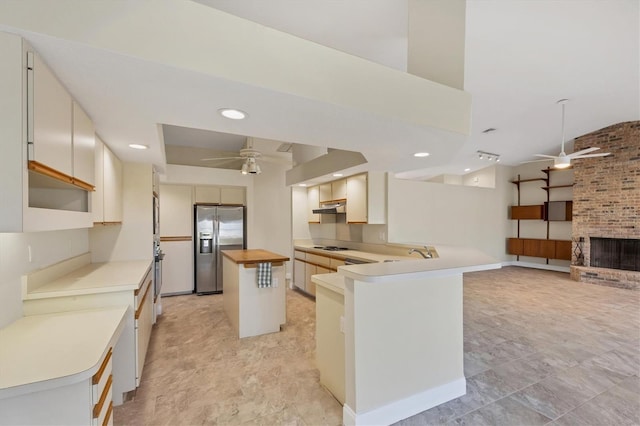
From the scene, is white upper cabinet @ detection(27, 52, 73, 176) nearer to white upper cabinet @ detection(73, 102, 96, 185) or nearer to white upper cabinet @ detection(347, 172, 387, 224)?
white upper cabinet @ detection(73, 102, 96, 185)

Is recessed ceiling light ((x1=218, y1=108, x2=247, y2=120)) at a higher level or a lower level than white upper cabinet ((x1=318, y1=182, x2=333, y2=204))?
higher

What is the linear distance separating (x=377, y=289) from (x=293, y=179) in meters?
3.83

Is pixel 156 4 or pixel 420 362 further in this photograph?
pixel 420 362

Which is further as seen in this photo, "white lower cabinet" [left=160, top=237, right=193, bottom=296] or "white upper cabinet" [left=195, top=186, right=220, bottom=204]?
"white upper cabinet" [left=195, top=186, right=220, bottom=204]

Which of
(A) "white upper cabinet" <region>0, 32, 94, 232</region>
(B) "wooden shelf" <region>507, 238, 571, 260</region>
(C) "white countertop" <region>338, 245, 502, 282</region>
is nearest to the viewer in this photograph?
(A) "white upper cabinet" <region>0, 32, 94, 232</region>

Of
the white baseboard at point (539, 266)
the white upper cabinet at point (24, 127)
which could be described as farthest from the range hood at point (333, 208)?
the white baseboard at point (539, 266)

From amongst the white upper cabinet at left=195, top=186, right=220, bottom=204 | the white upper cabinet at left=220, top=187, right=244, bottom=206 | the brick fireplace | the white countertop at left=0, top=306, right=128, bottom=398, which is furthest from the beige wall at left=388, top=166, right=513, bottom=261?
the white countertop at left=0, top=306, right=128, bottom=398

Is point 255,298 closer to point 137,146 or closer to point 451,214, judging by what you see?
point 137,146

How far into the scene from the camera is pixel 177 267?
534 cm

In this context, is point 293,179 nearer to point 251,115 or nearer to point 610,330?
point 251,115

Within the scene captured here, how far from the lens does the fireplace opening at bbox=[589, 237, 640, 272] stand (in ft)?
20.1

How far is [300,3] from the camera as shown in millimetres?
2305

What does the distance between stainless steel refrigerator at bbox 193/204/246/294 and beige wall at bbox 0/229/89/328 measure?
9.56ft

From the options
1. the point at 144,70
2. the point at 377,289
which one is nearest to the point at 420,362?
the point at 377,289
